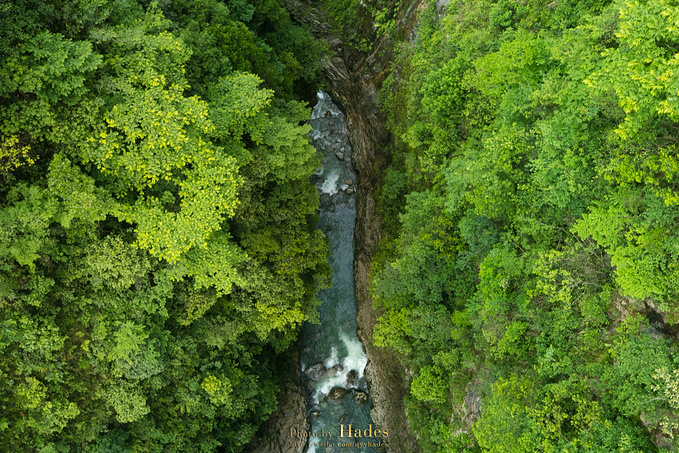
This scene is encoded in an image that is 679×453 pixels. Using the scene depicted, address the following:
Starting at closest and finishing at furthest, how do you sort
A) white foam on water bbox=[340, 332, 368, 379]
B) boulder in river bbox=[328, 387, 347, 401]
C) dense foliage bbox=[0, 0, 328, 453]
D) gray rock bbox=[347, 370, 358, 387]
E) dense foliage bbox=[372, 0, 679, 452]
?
dense foliage bbox=[372, 0, 679, 452] < dense foliage bbox=[0, 0, 328, 453] < boulder in river bbox=[328, 387, 347, 401] < gray rock bbox=[347, 370, 358, 387] < white foam on water bbox=[340, 332, 368, 379]

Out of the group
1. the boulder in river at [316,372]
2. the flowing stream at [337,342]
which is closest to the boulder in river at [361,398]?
the flowing stream at [337,342]

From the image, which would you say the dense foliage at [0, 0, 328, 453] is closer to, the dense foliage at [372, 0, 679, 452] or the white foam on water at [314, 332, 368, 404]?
the white foam on water at [314, 332, 368, 404]

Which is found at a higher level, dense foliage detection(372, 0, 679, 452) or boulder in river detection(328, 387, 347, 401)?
dense foliage detection(372, 0, 679, 452)

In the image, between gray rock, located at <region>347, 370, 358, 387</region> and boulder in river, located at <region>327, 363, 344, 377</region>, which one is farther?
boulder in river, located at <region>327, 363, 344, 377</region>

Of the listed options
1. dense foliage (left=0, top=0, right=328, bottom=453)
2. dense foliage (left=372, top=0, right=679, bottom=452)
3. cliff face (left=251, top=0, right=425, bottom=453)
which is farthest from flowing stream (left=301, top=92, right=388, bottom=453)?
dense foliage (left=372, top=0, right=679, bottom=452)

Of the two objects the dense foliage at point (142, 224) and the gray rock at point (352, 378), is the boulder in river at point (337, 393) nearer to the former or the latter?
the gray rock at point (352, 378)

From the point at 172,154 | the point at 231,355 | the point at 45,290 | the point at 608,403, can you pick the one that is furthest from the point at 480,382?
the point at 45,290

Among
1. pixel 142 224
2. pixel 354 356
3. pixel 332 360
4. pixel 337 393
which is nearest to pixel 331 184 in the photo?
pixel 354 356
